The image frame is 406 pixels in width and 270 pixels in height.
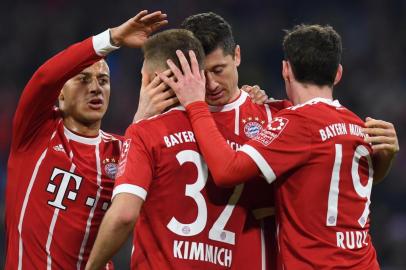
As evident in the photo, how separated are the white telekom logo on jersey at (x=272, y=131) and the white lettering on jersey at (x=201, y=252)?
0.59 meters

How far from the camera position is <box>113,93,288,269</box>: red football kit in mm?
3639

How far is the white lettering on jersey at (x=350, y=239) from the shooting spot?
371 cm

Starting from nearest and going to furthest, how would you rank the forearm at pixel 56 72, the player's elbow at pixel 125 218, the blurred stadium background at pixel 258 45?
the player's elbow at pixel 125 218 → the forearm at pixel 56 72 → the blurred stadium background at pixel 258 45

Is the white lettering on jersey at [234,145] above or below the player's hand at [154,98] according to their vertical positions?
below

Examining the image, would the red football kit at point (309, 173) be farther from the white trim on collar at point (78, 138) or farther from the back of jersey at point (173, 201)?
the white trim on collar at point (78, 138)

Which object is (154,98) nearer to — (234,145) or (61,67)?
(234,145)

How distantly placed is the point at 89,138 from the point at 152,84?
3.63 ft

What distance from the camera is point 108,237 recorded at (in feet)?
11.5

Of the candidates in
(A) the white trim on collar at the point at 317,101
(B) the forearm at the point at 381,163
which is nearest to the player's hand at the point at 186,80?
(A) the white trim on collar at the point at 317,101

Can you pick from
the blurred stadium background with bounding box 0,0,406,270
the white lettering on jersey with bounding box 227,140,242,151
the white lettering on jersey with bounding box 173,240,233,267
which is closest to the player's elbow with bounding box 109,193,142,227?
the white lettering on jersey with bounding box 173,240,233,267

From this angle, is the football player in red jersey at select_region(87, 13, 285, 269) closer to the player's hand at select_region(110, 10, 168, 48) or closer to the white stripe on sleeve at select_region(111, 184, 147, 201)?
the player's hand at select_region(110, 10, 168, 48)

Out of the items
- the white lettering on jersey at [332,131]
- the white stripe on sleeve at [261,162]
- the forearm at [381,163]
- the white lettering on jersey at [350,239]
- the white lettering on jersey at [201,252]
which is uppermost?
the white lettering on jersey at [332,131]

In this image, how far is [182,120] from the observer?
3781 millimetres

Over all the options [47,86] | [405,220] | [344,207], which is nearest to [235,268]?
[344,207]
